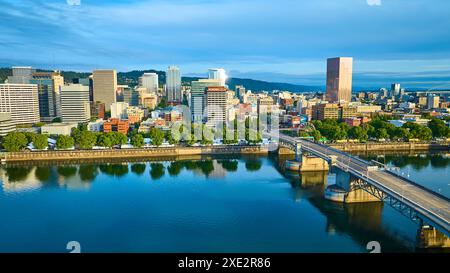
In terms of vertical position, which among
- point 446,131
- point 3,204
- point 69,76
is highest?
point 69,76

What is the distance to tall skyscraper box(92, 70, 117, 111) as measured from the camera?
26.3 metres

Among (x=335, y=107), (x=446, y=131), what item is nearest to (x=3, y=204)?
(x=446, y=131)

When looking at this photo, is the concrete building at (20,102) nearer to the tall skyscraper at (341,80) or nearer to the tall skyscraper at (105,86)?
the tall skyscraper at (105,86)

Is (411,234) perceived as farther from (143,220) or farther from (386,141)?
(386,141)

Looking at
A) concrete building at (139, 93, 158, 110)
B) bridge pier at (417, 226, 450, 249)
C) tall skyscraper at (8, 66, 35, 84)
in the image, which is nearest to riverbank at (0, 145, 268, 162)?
bridge pier at (417, 226, 450, 249)

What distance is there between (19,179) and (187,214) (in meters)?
5.42

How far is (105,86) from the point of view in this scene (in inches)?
1040

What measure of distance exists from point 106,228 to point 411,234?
4598mm

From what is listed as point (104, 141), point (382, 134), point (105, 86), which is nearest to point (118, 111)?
point (105, 86)

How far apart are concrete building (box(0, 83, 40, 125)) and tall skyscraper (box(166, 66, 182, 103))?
51.9 ft

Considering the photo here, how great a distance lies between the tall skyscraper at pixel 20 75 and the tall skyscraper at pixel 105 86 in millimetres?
4422

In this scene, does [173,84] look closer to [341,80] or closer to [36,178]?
[341,80]

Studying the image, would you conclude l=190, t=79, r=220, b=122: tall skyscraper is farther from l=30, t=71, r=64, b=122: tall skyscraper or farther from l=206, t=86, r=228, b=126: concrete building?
l=30, t=71, r=64, b=122: tall skyscraper

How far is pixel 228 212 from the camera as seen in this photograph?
6.06 meters
